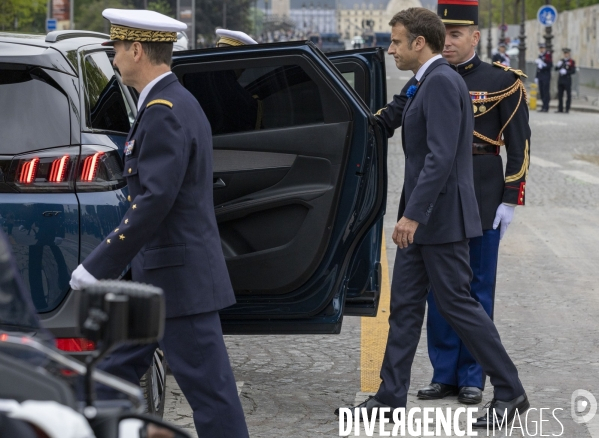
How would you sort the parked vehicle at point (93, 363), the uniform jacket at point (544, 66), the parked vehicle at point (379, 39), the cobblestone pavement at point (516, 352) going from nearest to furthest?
the parked vehicle at point (93, 363)
the cobblestone pavement at point (516, 352)
the uniform jacket at point (544, 66)
the parked vehicle at point (379, 39)

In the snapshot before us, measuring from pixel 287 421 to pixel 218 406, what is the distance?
1282 mm

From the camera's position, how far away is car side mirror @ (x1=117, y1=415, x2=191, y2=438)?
7.63ft

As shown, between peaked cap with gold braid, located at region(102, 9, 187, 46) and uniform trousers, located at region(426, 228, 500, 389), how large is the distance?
6.87 feet

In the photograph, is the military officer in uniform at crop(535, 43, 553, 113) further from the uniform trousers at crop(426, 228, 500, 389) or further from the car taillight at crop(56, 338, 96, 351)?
the car taillight at crop(56, 338, 96, 351)

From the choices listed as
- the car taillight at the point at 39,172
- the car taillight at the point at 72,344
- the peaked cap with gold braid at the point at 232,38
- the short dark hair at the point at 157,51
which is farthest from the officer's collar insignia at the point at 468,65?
the car taillight at the point at 72,344

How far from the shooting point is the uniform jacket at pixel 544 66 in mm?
34094

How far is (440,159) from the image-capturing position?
476cm

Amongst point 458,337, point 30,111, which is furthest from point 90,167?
point 458,337

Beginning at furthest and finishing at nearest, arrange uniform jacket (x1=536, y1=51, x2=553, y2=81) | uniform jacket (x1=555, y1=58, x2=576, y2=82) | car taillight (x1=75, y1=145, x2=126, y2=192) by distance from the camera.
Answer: uniform jacket (x1=536, y1=51, x2=553, y2=81) → uniform jacket (x1=555, y1=58, x2=576, y2=82) → car taillight (x1=75, y1=145, x2=126, y2=192)

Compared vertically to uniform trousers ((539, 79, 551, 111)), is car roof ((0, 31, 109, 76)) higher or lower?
higher

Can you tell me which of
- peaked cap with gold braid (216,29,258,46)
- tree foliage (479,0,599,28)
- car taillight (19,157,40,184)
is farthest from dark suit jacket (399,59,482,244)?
tree foliage (479,0,599,28)

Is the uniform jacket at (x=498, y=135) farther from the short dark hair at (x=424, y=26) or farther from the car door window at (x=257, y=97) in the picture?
the car door window at (x=257, y=97)

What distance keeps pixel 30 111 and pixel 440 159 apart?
5.36ft

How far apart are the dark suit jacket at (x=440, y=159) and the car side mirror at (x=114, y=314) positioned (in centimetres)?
258
